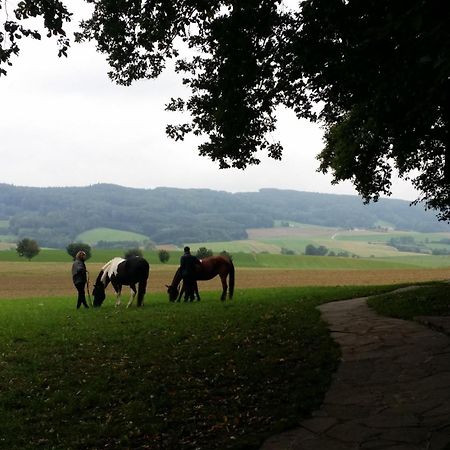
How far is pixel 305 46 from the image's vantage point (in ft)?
37.1

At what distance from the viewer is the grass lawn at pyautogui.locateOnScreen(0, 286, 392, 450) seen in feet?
24.8

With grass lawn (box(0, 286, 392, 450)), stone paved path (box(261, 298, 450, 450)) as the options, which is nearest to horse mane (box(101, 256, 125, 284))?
grass lawn (box(0, 286, 392, 450))

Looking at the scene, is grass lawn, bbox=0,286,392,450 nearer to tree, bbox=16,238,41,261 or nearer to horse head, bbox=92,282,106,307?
horse head, bbox=92,282,106,307

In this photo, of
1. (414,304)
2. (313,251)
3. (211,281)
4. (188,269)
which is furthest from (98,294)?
(313,251)

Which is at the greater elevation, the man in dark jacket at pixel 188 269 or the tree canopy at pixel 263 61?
the tree canopy at pixel 263 61

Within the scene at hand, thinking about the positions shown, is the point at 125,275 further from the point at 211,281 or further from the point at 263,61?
the point at 211,281

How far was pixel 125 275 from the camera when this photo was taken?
73.2 feet

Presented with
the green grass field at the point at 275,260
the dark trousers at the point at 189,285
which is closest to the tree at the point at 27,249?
the green grass field at the point at 275,260

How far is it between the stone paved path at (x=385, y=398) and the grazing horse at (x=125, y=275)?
41.3ft

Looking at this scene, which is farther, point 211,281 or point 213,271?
point 211,281

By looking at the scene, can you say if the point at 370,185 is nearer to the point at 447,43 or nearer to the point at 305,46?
the point at 305,46

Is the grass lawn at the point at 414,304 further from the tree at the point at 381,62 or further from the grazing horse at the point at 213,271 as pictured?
the grazing horse at the point at 213,271

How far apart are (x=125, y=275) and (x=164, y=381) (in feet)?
42.2

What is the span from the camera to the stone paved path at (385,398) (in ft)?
19.8
